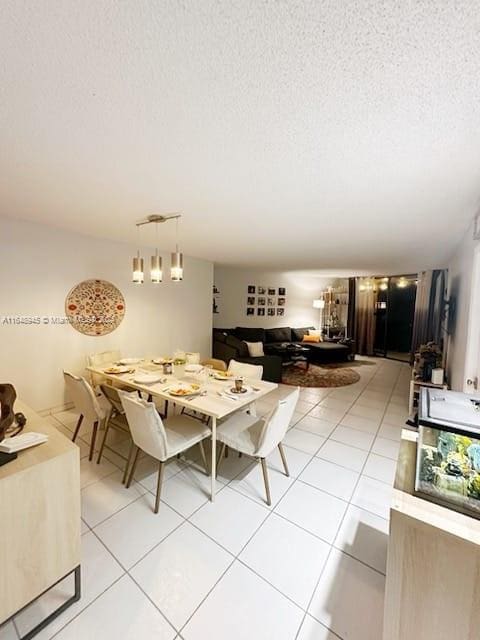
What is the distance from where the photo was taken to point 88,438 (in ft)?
9.30

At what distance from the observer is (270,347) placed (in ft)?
20.5

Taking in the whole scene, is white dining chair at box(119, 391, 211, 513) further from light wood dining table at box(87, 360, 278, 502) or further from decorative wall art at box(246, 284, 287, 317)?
decorative wall art at box(246, 284, 287, 317)

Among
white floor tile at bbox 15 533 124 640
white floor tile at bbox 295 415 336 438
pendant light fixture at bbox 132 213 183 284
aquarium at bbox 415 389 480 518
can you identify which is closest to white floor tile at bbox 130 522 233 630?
white floor tile at bbox 15 533 124 640

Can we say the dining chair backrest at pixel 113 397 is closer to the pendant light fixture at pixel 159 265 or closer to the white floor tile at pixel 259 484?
the pendant light fixture at pixel 159 265

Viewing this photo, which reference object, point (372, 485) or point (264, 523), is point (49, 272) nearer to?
point (264, 523)

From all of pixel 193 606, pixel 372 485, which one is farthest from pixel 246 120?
pixel 372 485

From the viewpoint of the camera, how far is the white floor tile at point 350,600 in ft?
4.09

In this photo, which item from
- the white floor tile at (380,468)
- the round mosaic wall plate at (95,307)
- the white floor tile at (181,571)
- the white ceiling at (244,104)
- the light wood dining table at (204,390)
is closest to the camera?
the white ceiling at (244,104)

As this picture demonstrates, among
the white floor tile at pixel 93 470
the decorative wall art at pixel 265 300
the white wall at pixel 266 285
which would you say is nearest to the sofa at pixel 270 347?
the white wall at pixel 266 285

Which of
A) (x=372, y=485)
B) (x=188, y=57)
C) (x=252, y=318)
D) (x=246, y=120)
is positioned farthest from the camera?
(x=252, y=318)

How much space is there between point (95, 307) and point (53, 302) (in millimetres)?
506

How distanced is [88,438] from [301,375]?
13.3 feet

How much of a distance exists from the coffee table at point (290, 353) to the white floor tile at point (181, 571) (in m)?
4.59

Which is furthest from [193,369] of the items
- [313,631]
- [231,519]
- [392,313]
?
[392,313]
